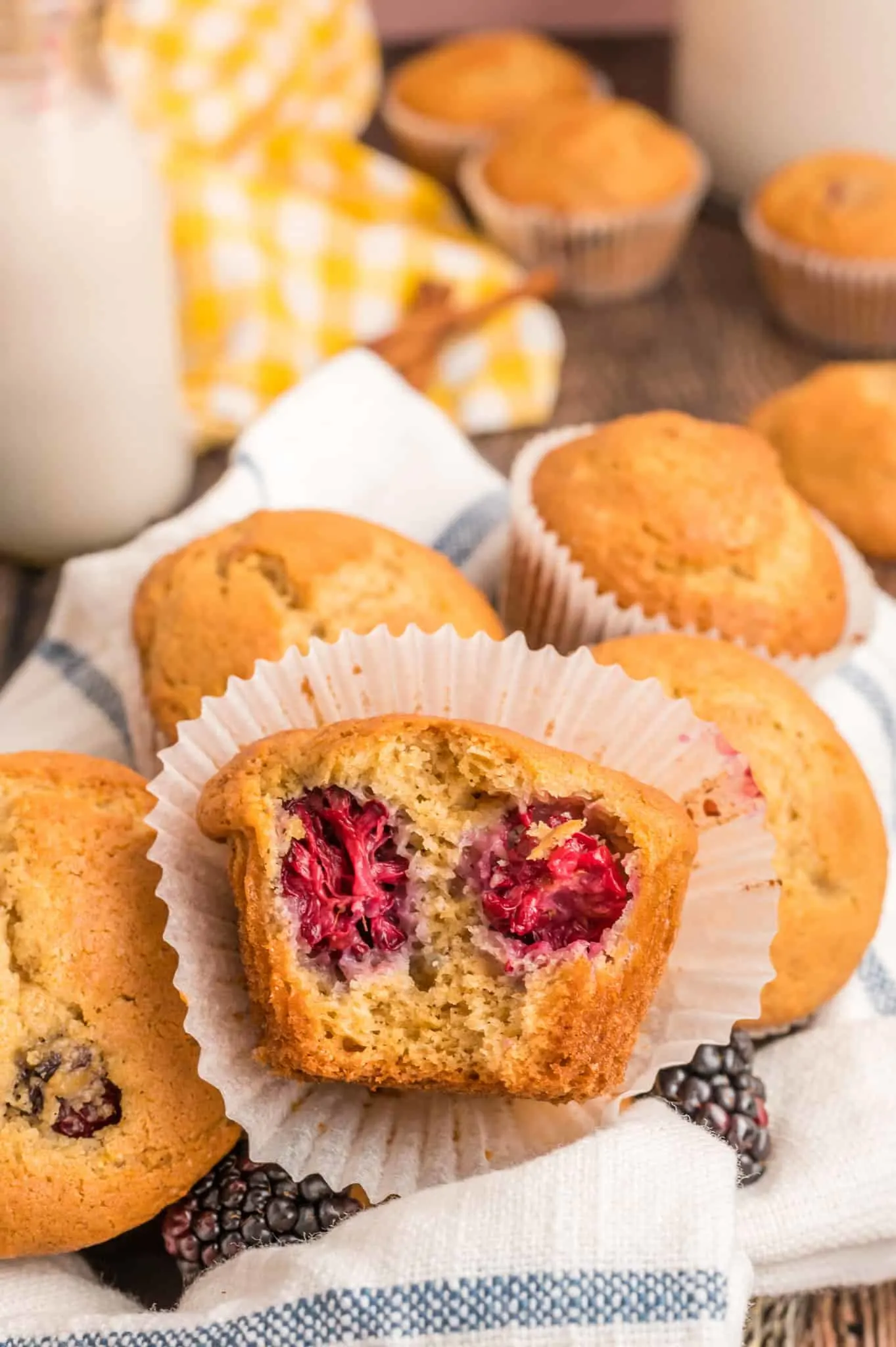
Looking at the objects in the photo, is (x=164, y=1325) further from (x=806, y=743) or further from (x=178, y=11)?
(x=178, y=11)

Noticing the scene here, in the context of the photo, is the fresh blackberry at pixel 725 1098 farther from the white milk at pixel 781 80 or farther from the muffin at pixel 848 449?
the white milk at pixel 781 80

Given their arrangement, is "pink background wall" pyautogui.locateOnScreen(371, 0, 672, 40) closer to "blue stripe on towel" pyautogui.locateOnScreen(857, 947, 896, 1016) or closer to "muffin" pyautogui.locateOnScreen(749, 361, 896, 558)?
"muffin" pyautogui.locateOnScreen(749, 361, 896, 558)

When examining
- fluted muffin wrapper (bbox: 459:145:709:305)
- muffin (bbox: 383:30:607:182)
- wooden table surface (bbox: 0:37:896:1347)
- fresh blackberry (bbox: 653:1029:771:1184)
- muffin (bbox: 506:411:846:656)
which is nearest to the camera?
fresh blackberry (bbox: 653:1029:771:1184)

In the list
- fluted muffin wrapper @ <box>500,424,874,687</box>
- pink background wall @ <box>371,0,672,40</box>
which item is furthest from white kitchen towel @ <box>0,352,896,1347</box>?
pink background wall @ <box>371,0,672,40</box>

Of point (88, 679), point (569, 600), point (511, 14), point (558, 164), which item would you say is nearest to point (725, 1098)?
point (569, 600)

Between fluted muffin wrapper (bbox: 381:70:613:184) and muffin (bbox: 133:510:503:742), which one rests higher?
muffin (bbox: 133:510:503:742)

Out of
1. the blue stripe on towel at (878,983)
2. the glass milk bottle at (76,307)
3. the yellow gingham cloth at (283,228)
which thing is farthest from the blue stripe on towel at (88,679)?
the blue stripe on towel at (878,983)
